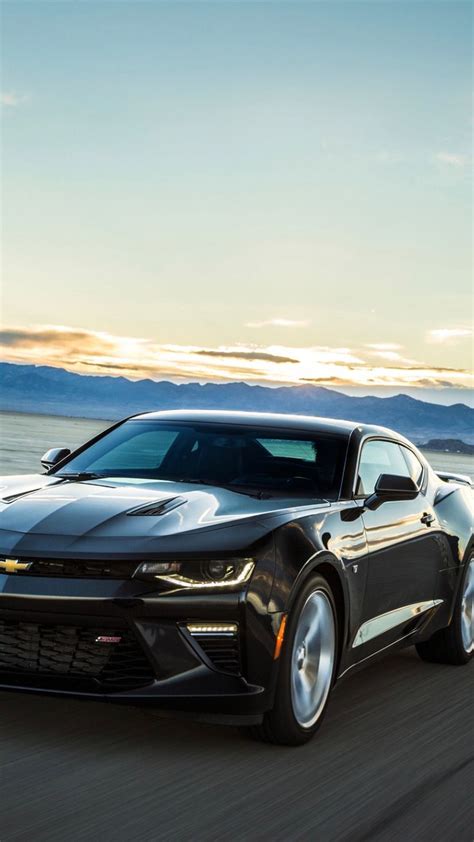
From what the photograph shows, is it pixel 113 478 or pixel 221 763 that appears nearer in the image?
pixel 221 763

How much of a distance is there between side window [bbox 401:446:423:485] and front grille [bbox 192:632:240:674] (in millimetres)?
2841

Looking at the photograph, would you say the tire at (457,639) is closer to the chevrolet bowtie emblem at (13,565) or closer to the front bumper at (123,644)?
the front bumper at (123,644)

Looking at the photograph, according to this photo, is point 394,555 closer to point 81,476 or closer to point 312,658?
point 312,658

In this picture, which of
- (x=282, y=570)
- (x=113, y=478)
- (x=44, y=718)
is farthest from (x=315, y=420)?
(x=44, y=718)

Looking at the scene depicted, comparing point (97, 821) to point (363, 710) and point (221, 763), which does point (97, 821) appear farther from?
point (363, 710)

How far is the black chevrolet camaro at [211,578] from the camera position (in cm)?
452

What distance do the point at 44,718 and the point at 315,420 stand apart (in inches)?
102

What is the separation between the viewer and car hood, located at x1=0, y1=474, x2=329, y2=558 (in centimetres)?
461

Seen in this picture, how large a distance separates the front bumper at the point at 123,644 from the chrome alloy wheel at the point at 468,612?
3193 mm

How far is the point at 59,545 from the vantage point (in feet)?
15.1

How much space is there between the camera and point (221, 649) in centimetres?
457

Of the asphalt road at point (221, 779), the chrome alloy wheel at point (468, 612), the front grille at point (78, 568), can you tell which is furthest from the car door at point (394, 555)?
the front grille at point (78, 568)

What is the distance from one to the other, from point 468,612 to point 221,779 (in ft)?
12.0

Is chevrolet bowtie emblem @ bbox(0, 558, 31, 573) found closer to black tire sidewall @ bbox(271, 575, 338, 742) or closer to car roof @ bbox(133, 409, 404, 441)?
black tire sidewall @ bbox(271, 575, 338, 742)
